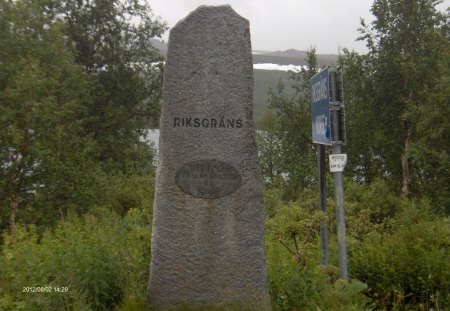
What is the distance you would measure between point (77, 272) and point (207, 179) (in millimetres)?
1269

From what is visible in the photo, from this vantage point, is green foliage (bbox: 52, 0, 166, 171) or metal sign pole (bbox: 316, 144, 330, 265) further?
green foliage (bbox: 52, 0, 166, 171)

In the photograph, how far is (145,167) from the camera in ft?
69.5

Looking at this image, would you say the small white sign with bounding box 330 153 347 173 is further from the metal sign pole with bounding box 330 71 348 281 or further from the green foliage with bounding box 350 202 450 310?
the green foliage with bounding box 350 202 450 310

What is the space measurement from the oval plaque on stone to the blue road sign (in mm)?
859

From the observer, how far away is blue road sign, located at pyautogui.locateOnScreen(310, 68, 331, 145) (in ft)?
Result: 14.6

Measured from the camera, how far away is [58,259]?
14.4 ft

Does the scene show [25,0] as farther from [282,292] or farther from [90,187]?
[282,292]

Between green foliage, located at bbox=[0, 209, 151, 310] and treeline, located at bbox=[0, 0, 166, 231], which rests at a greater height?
treeline, located at bbox=[0, 0, 166, 231]

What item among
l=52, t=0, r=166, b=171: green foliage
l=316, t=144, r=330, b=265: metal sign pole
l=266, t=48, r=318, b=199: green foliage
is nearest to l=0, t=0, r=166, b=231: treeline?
l=52, t=0, r=166, b=171: green foliage

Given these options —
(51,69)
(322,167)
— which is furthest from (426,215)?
(51,69)

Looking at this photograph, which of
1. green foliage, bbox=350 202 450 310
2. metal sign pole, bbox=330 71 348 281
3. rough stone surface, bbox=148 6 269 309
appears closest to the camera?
rough stone surface, bbox=148 6 269 309

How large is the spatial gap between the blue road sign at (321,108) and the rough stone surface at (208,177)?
0.64 meters

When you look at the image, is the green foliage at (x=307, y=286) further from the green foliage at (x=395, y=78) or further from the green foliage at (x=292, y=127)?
the green foliage at (x=292, y=127)

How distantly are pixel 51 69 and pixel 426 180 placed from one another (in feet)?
35.4
